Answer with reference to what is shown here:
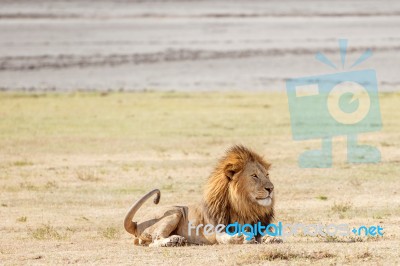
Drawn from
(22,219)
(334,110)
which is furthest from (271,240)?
(334,110)

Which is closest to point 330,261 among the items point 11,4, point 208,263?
point 208,263

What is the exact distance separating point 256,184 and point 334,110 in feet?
50.5

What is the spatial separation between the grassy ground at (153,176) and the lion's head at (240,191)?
31 cm

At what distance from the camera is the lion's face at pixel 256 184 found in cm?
888

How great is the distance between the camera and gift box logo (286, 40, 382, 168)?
1687 cm

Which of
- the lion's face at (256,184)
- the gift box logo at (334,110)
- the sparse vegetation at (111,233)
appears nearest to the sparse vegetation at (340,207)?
the sparse vegetation at (111,233)

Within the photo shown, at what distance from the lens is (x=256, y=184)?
8922 millimetres

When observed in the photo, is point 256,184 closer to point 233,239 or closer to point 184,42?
point 233,239

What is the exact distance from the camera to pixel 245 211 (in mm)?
8906

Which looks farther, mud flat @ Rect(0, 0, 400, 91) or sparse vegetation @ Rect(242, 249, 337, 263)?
mud flat @ Rect(0, 0, 400, 91)

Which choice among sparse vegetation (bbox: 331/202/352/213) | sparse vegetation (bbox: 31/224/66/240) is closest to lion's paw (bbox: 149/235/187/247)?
sparse vegetation (bbox: 31/224/66/240)

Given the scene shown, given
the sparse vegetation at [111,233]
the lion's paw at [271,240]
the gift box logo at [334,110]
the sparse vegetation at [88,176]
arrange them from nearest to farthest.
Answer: the lion's paw at [271,240] < the sparse vegetation at [111,233] < the sparse vegetation at [88,176] < the gift box logo at [334,110]

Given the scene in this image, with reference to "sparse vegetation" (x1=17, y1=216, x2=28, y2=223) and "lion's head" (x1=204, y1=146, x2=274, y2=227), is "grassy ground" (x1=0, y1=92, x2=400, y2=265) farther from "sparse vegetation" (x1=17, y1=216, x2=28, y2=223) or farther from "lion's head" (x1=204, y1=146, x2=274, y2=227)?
"lion's head" (x1=204, y1=146, x2=274, y2=227)

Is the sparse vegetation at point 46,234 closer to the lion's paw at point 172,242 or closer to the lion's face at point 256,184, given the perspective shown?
the lion's paw at point 172,242
